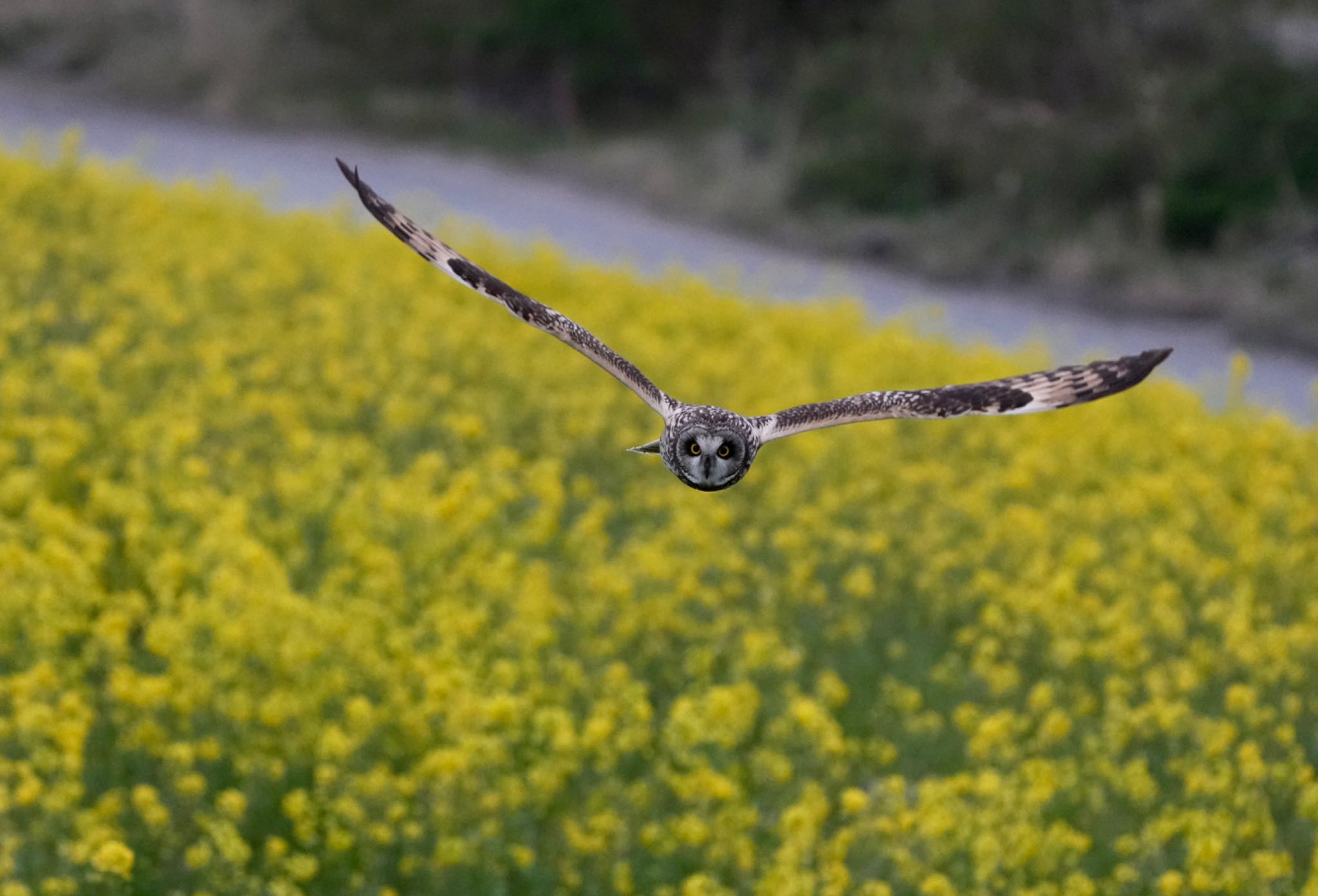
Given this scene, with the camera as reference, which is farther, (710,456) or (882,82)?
(882,82)

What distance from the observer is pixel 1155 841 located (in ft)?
15.5

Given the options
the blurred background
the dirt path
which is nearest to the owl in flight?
the dirt path

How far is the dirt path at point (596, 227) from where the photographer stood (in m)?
12.8

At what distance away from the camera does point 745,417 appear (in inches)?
88.4

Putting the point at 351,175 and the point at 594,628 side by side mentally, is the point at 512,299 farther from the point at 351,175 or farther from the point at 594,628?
the point at 594,628

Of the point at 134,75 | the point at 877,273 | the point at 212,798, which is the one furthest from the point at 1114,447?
the point at 134,75

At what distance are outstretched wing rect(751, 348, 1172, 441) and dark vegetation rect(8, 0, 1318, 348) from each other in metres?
11.9

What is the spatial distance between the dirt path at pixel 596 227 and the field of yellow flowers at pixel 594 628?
285 centimetres

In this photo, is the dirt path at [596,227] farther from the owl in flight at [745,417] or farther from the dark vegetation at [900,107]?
the owl in flight at [745,417]

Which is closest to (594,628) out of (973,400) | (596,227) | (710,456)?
(973,400)

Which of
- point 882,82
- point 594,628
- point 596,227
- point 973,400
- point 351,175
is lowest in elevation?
point 594,628

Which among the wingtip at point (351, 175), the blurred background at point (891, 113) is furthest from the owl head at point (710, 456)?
the blurred background at point (891, 113)

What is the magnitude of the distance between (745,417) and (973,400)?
1.05 ft

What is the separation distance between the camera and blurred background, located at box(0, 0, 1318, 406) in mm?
15539
